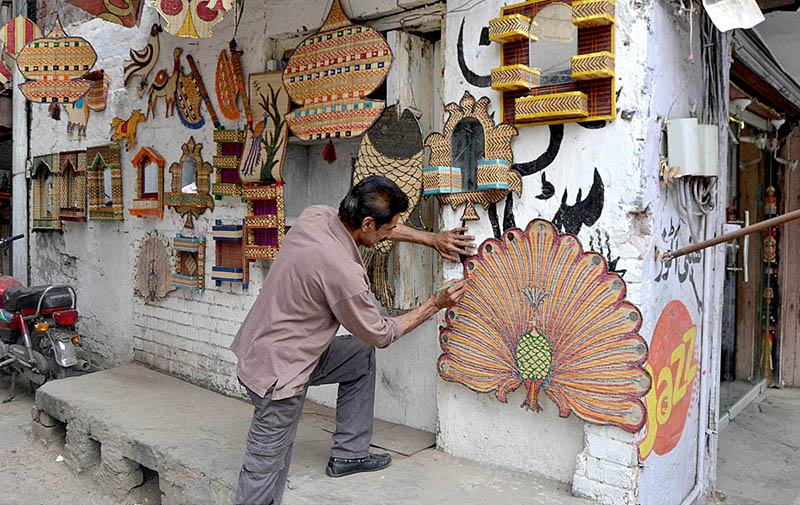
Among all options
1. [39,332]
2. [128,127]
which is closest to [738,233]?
[128,127]

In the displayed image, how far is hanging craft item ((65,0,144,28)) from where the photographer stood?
13.5 feet

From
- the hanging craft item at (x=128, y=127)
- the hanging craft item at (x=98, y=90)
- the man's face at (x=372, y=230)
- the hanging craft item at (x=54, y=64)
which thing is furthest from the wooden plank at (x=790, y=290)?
the hanging craft item at (x=98, y=90)

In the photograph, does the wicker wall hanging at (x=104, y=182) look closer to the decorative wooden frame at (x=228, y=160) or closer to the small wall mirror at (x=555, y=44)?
the decorative wooden frame at (x=228, y=160)

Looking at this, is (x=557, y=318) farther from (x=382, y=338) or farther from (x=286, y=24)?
(x=286, y=24)

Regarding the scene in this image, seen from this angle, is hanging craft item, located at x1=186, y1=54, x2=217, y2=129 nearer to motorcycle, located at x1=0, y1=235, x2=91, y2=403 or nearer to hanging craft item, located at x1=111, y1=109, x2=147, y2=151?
hanging craft item, located at x1=111, y1=109, x2=147, y2=151

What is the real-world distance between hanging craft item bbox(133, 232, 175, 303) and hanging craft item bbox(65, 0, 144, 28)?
5.76ft

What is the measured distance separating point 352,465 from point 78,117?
4.92 metres

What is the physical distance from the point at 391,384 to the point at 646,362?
1744 mm

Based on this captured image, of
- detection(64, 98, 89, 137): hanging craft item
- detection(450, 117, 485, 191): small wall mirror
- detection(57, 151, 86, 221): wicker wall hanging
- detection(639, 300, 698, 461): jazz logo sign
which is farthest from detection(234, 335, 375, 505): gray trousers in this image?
detection(64, 98, 89, 137): hanging craft item

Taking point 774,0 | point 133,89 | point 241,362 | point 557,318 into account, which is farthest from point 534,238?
point 133,89

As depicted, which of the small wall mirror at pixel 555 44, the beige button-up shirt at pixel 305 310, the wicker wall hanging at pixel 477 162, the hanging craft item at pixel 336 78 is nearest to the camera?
the beige button-up shirt at pixel 305 310

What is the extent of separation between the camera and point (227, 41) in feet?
15.0

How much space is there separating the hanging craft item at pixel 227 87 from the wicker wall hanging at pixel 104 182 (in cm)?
162

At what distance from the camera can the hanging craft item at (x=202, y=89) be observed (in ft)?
15.3
